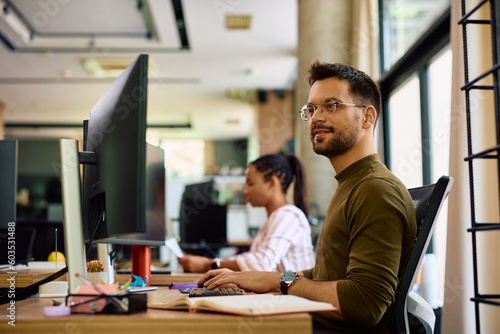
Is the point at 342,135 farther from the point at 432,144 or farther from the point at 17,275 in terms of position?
the point at 432,144

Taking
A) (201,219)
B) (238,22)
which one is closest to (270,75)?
(238,22)

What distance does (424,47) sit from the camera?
3.46 metres

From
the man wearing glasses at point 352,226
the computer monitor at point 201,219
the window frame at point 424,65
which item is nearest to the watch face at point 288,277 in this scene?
the man wearing glasses at point 352,226

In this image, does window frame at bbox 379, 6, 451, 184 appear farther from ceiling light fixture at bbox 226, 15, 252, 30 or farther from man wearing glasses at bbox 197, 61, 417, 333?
ceiling light fixture at bbox 226, 15, 252, 30


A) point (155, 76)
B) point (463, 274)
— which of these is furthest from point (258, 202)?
point (155, 76)

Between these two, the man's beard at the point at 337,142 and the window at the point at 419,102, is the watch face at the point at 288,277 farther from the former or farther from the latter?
the window at the point at 419,102

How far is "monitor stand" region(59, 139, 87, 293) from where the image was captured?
1107 mm

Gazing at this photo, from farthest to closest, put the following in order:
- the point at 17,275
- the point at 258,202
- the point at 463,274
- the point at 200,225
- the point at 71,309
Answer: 1. the point at 200,225
2. the point at 258,202
3. the point at 463,274
4. the point at 17,275
5. the point at 71,309

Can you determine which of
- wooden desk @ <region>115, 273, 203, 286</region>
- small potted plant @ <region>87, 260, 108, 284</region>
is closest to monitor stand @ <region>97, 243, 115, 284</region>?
small potted plant @ <region>87, 260, 108, 284</region>

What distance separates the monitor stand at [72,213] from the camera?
3.63 ft

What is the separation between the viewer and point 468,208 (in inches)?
82.6

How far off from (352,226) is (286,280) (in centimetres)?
21

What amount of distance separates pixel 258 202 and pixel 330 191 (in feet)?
6.06

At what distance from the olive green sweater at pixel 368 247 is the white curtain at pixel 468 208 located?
773 mm
